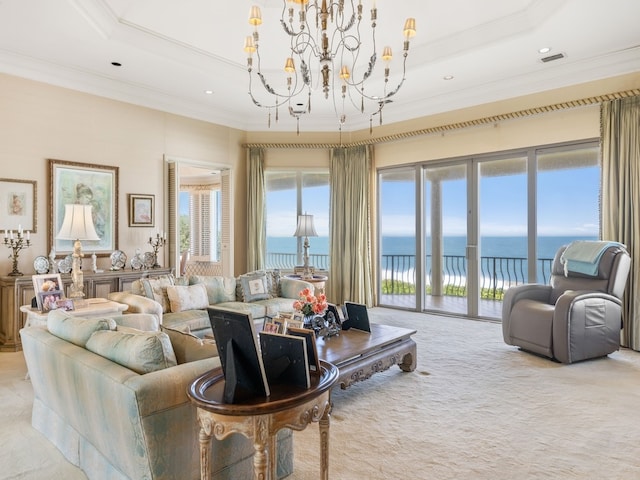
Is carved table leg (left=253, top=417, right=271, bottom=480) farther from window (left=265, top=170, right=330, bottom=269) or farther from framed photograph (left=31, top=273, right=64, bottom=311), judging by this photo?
window (left=265, top=170, right=330, bottom=269)

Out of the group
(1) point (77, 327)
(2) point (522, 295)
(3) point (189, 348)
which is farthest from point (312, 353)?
(2) point (522, 295)

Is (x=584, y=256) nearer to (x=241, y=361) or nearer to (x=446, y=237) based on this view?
(x=446, y=237)

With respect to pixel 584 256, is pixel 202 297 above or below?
below

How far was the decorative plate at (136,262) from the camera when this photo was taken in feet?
17.8

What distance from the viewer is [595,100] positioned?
470 cm

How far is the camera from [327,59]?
3203 mm

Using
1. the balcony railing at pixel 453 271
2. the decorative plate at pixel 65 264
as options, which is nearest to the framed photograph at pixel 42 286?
the decorative plate at pixel 65 264

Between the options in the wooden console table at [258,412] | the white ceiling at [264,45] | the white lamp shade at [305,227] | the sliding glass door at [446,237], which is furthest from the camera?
the white lamp shade at [305,227]

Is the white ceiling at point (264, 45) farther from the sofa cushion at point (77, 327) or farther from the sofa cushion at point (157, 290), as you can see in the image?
the sofa cushion at point (77, 327)

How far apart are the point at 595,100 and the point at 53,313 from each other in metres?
5.64

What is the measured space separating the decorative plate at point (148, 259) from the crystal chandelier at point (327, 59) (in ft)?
8.10

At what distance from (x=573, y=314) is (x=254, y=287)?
3364 mm

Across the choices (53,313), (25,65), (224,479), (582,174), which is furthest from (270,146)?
(224,479)

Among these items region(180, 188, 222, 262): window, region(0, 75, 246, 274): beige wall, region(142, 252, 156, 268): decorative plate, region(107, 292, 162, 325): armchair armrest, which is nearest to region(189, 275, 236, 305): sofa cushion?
region(107, 292, 162, 325): armchair armrest
